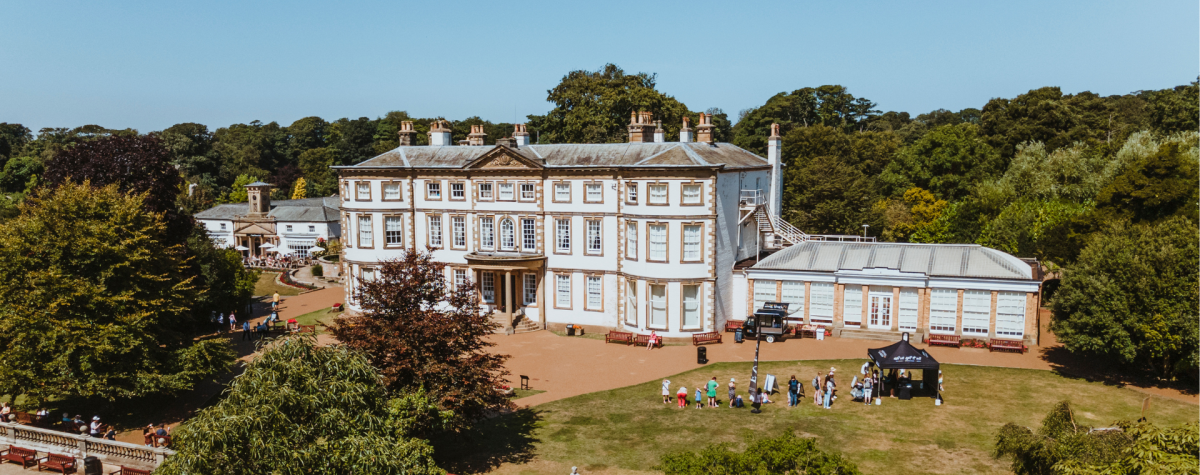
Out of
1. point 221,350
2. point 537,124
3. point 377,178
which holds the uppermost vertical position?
point 537,124

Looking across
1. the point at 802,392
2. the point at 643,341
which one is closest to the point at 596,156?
the point at 643,341

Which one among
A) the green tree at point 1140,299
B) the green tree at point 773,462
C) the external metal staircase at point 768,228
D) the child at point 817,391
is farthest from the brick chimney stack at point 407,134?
the green tree at point 773,462

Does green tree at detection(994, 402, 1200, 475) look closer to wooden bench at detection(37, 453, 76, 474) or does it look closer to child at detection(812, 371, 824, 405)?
child at detection(812, 371, 824, 405)

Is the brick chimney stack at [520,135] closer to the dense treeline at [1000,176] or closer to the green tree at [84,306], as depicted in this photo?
the dense treeline at [1000,176]

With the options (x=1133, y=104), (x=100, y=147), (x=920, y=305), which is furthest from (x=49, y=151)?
(x=1133, y=104)

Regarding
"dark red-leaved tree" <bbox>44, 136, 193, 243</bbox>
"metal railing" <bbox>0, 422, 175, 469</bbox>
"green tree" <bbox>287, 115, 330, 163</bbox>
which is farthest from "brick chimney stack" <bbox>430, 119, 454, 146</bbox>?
"green tree" <bbox>287, 115, 330, 163</bbox>

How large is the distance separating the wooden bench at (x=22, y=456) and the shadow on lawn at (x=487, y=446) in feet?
41.8

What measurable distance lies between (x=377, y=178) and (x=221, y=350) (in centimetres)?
1684

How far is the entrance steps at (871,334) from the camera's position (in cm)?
3943

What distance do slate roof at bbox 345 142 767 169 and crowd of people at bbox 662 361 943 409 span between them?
12.2 m

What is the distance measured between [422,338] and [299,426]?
6.82m

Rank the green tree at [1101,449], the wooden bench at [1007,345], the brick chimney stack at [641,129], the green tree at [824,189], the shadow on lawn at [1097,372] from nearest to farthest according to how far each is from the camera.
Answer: the green tree at [1101,449] → the shadow on lawn at [1097,372] → the wooden bench at [1007,345] → the brick chimney stack at [641,129] → the green tree at [824,189]

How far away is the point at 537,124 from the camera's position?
273ft

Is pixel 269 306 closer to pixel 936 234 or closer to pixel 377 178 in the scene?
pixel 377 178
